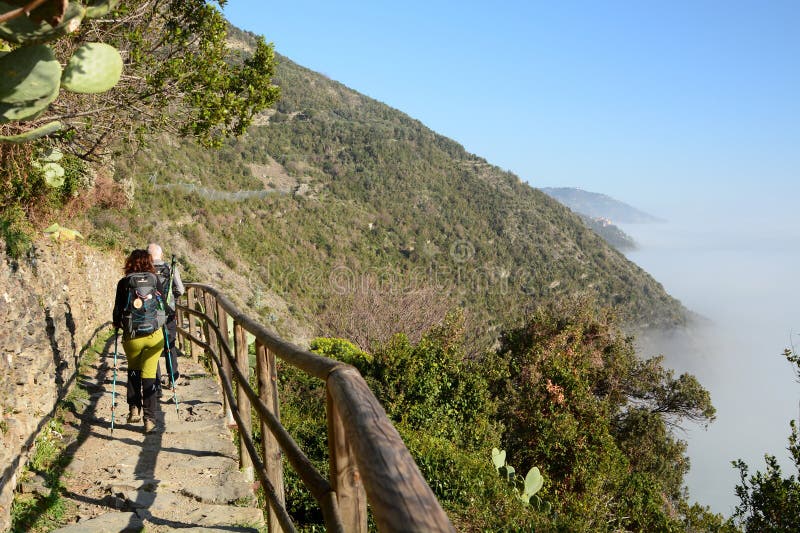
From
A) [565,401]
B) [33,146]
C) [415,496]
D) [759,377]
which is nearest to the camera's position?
[415,496]

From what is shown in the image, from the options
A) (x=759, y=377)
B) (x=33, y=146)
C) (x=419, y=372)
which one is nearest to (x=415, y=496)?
(x=33, y=146)

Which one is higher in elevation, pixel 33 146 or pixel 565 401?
pixel 33 146

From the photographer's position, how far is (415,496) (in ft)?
2.89

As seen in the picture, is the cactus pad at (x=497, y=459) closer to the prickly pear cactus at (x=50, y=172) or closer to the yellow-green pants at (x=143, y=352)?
the yellow-green pants at (x=143, y=352)

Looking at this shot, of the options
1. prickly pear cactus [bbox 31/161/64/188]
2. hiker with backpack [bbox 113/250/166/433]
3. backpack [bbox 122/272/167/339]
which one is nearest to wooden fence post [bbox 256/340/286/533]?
hiker with backpack [bbox 113/250/166/433]

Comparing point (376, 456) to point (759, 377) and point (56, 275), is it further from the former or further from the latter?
point (759, 377)

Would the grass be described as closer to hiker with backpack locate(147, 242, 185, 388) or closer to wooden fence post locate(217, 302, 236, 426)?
hiker with backpack locate(147, 242, 185, 388)

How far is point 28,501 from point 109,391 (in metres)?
2.82

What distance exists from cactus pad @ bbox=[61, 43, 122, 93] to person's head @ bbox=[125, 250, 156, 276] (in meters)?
3.77

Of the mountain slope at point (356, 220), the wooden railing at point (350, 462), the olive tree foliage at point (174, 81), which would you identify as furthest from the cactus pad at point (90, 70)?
the mountain slope at point (356, 220)

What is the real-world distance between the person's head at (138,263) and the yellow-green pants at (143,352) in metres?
0.57

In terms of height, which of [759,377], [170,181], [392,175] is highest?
[392,175]

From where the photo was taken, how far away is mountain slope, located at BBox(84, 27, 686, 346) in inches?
1623

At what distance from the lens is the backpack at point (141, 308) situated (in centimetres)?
493
